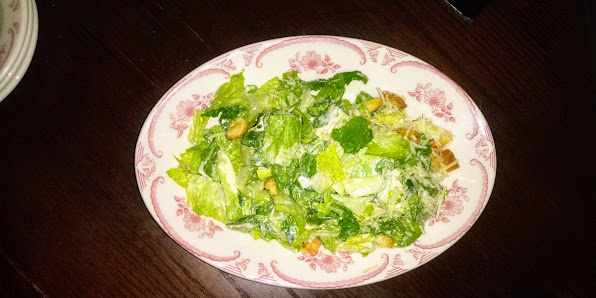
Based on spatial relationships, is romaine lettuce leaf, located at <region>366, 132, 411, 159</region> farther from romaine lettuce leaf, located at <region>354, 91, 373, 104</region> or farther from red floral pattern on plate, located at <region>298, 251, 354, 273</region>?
red floral pattern on plate, located at <region>298, 251, 354, 273</region>

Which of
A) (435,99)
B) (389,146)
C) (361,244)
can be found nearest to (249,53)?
(389,146)

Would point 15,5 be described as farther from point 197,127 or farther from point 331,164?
point 331,164

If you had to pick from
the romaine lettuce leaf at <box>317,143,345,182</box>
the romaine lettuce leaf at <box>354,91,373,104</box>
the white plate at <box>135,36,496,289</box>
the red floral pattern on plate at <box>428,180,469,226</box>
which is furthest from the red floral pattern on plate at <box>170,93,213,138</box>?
the red floral pattern on plate at <box>428,180,469,226</box>

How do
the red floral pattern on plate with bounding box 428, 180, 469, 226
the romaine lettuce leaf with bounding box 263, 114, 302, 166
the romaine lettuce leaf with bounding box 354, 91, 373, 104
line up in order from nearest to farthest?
the romaine lettuce leaf with bounding box 263, 114, 302, 166 → the red floral pattern on plate with bounding box 428, 180, 469, 226 → the romaine lettuce leaf with bounding box 354, 91, 373, 104

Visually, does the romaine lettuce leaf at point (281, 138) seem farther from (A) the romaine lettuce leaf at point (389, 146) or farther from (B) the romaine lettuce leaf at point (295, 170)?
(A) the romaine lettuce leaf at point (389, 146)

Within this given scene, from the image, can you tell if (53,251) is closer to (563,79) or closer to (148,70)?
(148,70)
